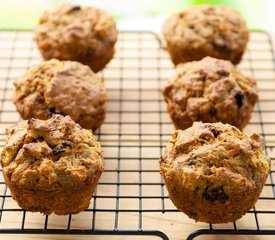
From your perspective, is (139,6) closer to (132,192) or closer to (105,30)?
(105,30)

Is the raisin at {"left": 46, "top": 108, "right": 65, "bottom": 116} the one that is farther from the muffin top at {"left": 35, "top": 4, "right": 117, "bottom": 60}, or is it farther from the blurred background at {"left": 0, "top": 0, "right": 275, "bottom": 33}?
the blurred background at {"left": 0, "top": 0, "right": 275, "bottom": 33}

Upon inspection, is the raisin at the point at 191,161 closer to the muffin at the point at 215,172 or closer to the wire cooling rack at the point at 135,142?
the muffin at the point at 215,172

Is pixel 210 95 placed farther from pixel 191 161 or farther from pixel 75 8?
pixel 75 8

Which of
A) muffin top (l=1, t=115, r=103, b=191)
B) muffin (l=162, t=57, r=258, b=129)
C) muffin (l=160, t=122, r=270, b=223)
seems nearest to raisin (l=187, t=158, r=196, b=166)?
muffin (l=160, t=122, r=270, b=223)

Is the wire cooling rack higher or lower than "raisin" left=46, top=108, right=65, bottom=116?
lower

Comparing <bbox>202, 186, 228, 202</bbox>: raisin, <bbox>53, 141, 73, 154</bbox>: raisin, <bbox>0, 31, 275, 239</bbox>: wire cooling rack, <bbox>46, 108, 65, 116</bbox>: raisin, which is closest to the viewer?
<bbox>202, 186, 228, 202</bbox>: raisin
